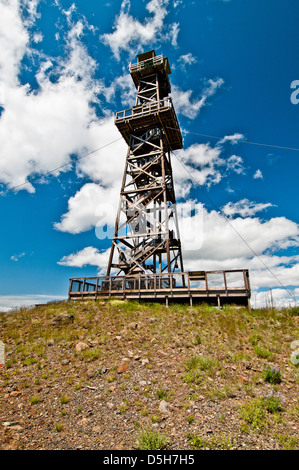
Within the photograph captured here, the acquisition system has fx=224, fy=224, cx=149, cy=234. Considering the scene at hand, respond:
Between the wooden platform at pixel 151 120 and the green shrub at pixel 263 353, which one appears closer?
the green shrub at pixel 263 353

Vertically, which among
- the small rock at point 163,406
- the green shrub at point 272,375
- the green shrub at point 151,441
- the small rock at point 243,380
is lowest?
the green shrub at point 151,441

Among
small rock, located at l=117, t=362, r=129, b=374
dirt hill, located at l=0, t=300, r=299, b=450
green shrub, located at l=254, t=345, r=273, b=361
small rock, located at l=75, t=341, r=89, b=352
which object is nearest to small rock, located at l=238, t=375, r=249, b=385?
dirt hill, located at l=0, t=300, r=299, b=450

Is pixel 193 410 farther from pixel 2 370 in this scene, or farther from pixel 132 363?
pixel 2 370

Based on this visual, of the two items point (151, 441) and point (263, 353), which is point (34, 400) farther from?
point (263, 353)

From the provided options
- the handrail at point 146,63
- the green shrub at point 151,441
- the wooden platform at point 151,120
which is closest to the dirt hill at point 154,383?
the green shrub at point 151,441

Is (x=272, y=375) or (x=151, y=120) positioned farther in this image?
(x=151, y=120)

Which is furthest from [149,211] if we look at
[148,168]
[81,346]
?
[81,346]

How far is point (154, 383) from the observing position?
6273 mm

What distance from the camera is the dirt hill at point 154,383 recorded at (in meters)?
4.52

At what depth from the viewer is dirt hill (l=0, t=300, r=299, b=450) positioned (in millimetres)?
4520

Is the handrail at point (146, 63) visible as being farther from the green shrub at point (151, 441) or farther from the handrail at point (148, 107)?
the green shrub at point (151, 441)

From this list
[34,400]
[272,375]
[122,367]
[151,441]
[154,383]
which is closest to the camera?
[151,441]

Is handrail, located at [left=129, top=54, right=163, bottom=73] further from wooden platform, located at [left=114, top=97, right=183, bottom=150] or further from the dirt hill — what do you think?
the dirt hill

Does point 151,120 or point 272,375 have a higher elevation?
point 151,120
